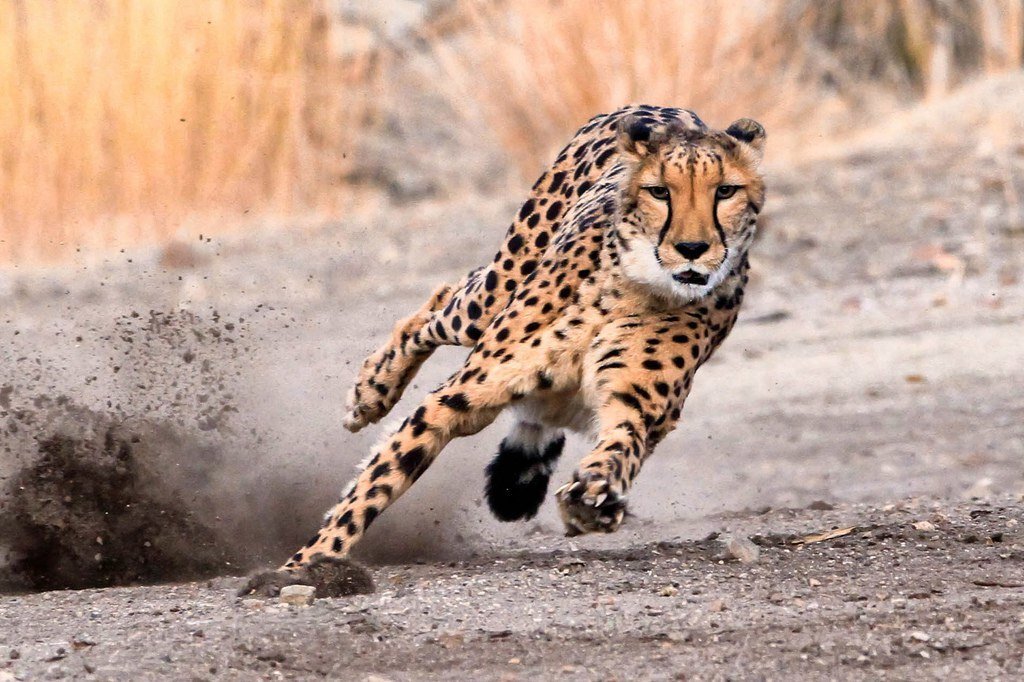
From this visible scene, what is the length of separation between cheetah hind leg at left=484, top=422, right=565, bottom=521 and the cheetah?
241 mm

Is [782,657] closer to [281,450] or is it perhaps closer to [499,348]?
[499,348]

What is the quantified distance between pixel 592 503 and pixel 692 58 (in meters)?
6.36

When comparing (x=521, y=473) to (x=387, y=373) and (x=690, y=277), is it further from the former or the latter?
(x=690, y=277)

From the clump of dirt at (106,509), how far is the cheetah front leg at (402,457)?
0.75m

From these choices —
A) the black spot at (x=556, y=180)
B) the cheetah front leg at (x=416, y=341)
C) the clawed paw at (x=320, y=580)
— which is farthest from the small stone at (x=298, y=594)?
the black spot at (x=556, y=180)

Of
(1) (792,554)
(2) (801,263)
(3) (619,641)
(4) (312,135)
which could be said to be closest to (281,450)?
(1) (792,554)

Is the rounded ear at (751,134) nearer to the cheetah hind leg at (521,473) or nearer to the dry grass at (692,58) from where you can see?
the cheetah hind leg at (521,473)

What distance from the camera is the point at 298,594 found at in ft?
11.7

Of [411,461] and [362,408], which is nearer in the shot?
[411,461]

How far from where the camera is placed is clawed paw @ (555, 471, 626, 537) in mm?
3398

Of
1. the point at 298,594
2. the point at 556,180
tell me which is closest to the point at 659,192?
the point at 556,180

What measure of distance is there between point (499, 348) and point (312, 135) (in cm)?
705

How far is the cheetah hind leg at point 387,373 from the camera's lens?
4777mm

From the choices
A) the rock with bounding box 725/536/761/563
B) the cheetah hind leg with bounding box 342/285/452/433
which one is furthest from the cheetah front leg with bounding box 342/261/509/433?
the rock with bounding box 725/536/761/563
